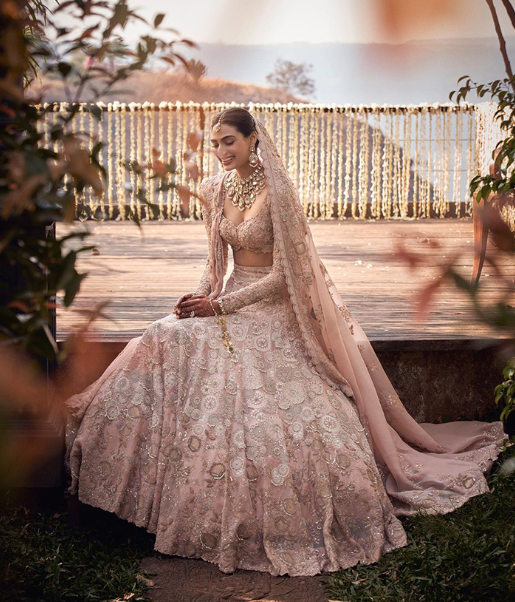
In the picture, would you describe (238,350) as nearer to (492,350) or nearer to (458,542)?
(458,542)

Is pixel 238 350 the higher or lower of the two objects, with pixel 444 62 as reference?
lower

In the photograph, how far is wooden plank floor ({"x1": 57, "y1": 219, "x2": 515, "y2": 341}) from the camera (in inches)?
151

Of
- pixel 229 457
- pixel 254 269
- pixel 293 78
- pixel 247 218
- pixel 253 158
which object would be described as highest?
pixel 293 78

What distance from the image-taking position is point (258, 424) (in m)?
2.60

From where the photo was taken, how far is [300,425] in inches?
104

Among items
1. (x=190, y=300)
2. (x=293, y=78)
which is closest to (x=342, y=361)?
(x=190, y=300)

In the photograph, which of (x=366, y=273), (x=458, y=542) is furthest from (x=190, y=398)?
(x=366, y=273)

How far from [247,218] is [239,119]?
408mm

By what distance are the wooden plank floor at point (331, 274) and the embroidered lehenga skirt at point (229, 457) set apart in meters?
0.53

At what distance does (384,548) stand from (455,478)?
537mm

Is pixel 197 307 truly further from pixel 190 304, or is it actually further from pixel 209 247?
pixel 209 247

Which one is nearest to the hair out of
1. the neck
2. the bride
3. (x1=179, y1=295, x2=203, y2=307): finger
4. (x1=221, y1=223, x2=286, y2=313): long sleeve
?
the bride

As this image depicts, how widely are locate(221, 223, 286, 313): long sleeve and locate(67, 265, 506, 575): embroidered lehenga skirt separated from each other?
6.9 inches

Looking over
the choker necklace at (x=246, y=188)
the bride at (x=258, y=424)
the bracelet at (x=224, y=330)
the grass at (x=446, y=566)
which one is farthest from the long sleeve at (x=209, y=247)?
the grass at (x=446, y=566)
